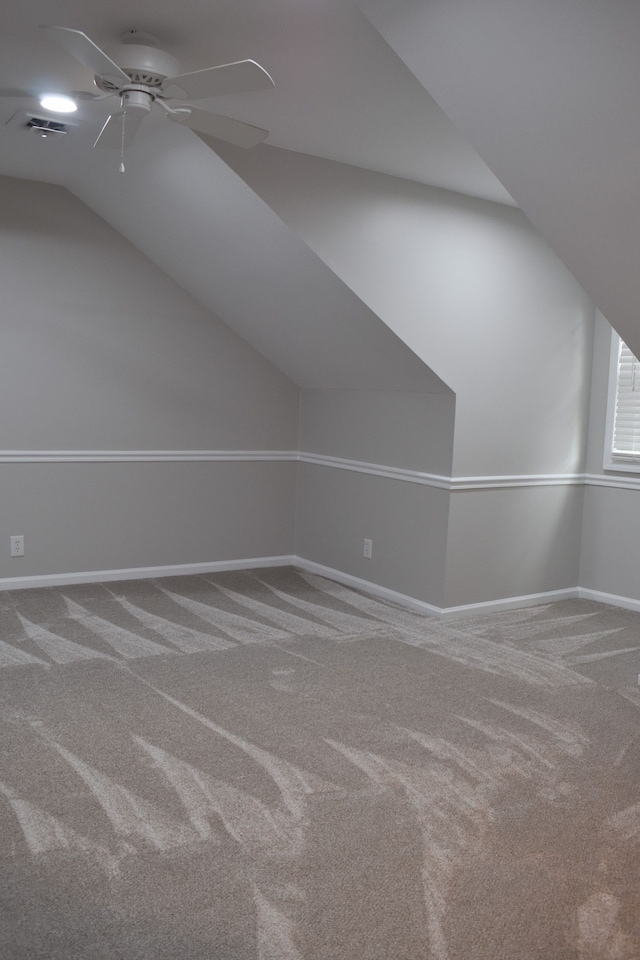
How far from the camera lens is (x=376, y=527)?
5094mm

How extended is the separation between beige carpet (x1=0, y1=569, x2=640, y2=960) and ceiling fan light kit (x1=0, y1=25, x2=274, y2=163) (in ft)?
7.10

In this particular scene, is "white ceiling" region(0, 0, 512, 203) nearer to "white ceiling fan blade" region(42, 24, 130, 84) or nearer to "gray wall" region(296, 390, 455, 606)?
"white ceiling fan blade" region(42, 24, 130, 84)

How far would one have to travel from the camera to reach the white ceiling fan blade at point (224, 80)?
2418 mm

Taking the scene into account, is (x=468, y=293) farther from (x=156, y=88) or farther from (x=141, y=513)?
(x=141, y=513)

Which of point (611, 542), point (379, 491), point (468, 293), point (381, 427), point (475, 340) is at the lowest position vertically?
point (611, 542)

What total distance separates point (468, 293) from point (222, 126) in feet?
6.80

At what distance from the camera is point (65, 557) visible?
498 cm

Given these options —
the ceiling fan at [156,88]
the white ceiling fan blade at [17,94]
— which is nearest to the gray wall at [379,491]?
the ceiling fan at [156,88]

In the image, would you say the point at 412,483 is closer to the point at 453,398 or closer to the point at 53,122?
the point at 453,398

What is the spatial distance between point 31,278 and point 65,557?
65.1 inches

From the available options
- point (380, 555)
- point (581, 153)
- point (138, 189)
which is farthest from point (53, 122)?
point (380, 555)

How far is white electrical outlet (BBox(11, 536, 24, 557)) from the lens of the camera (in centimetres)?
480

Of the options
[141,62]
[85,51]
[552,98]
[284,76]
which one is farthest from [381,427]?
[85,51]

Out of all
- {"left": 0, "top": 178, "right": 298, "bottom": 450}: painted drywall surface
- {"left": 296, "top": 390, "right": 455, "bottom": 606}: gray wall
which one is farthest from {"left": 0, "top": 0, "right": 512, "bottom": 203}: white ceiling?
{"left": 296, "top": 390, "right": 455, "bottom": 606}: gray wall
